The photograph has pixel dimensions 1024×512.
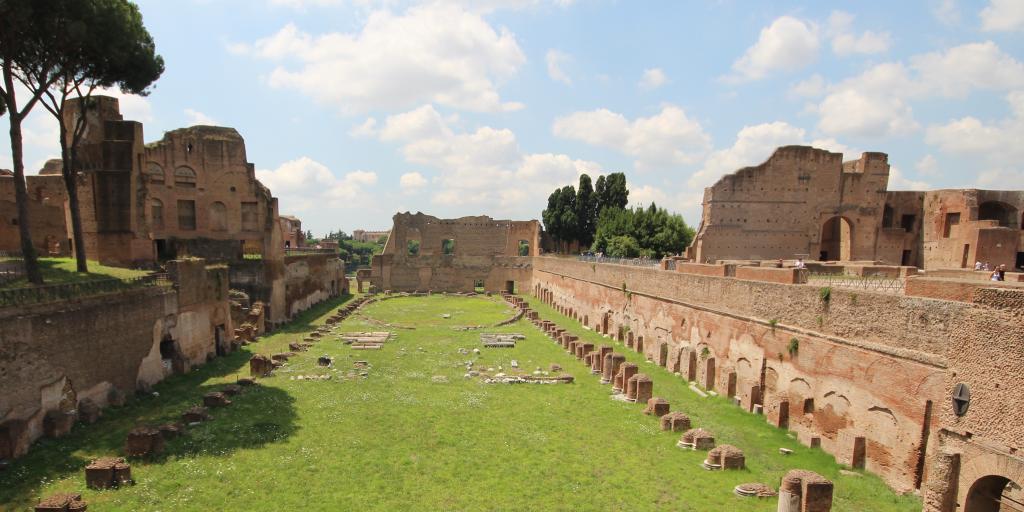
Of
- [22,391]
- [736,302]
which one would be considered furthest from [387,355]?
[736,302]

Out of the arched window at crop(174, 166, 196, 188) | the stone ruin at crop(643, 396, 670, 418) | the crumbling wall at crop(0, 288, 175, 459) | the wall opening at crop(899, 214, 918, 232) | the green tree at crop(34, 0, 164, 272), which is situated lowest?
the stone ruin at crop(643, 396, 670, 418)

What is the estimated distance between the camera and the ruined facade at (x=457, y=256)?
131 ft

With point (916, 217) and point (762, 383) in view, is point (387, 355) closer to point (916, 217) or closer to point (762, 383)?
point (762, 383)

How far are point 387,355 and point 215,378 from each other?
5230 mm

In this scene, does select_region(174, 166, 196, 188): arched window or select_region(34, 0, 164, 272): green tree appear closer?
select_region(34, 0, 164, 272): green tree

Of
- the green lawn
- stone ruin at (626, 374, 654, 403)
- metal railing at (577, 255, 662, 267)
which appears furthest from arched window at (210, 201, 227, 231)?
stone ruin at (626, 374, 654, 403)

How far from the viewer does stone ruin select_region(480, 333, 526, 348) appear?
19.6 metres

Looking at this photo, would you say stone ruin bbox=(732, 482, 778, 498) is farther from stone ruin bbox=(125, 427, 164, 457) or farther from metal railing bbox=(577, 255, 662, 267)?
metal railing bbox=(577, 255, 662, 267)

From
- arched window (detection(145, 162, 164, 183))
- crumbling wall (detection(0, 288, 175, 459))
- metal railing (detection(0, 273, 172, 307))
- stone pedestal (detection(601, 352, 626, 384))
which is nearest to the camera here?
crumbling wall (detection(0, 288, 175, 459))

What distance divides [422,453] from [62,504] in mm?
5093

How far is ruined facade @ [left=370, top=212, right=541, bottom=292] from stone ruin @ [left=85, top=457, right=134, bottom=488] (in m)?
31.7

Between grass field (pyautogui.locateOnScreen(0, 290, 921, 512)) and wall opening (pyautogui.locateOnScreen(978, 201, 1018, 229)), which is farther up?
wall opening (pyautogui.locateOnScreen(978, 201, 1018, 229))

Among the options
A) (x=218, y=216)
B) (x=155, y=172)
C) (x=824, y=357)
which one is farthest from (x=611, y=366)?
(x=155, y=172)

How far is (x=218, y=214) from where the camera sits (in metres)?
26.4
